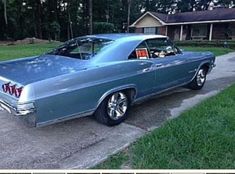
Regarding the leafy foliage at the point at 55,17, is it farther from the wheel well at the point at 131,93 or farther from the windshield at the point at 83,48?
the wheel well at the point at 131,93

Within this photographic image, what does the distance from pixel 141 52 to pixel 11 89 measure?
7.43 feet

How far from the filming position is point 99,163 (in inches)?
127

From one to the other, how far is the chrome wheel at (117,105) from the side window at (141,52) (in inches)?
27.2

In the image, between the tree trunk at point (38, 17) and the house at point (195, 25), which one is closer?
the house at point (195, 25)

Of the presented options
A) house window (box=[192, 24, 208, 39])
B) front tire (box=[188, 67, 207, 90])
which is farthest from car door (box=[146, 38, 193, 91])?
house window (box=[192, 24, 208, 39])

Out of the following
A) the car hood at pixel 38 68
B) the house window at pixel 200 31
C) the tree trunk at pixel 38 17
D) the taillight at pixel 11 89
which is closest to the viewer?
the taillight at pixel 11 89

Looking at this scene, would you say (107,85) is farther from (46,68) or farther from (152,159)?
(152,159)

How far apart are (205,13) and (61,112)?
3421cm

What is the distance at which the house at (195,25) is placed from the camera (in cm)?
3183

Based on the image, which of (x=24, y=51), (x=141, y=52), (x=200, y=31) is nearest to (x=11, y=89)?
(x=141, y=52)

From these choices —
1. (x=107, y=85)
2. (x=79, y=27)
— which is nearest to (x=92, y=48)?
(x=107, y=85)

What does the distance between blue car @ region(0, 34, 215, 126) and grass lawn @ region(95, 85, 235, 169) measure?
2.61 feet

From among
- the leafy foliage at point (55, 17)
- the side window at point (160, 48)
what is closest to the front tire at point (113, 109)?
the side window at point (160, 48)

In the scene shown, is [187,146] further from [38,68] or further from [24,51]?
[24,51]
